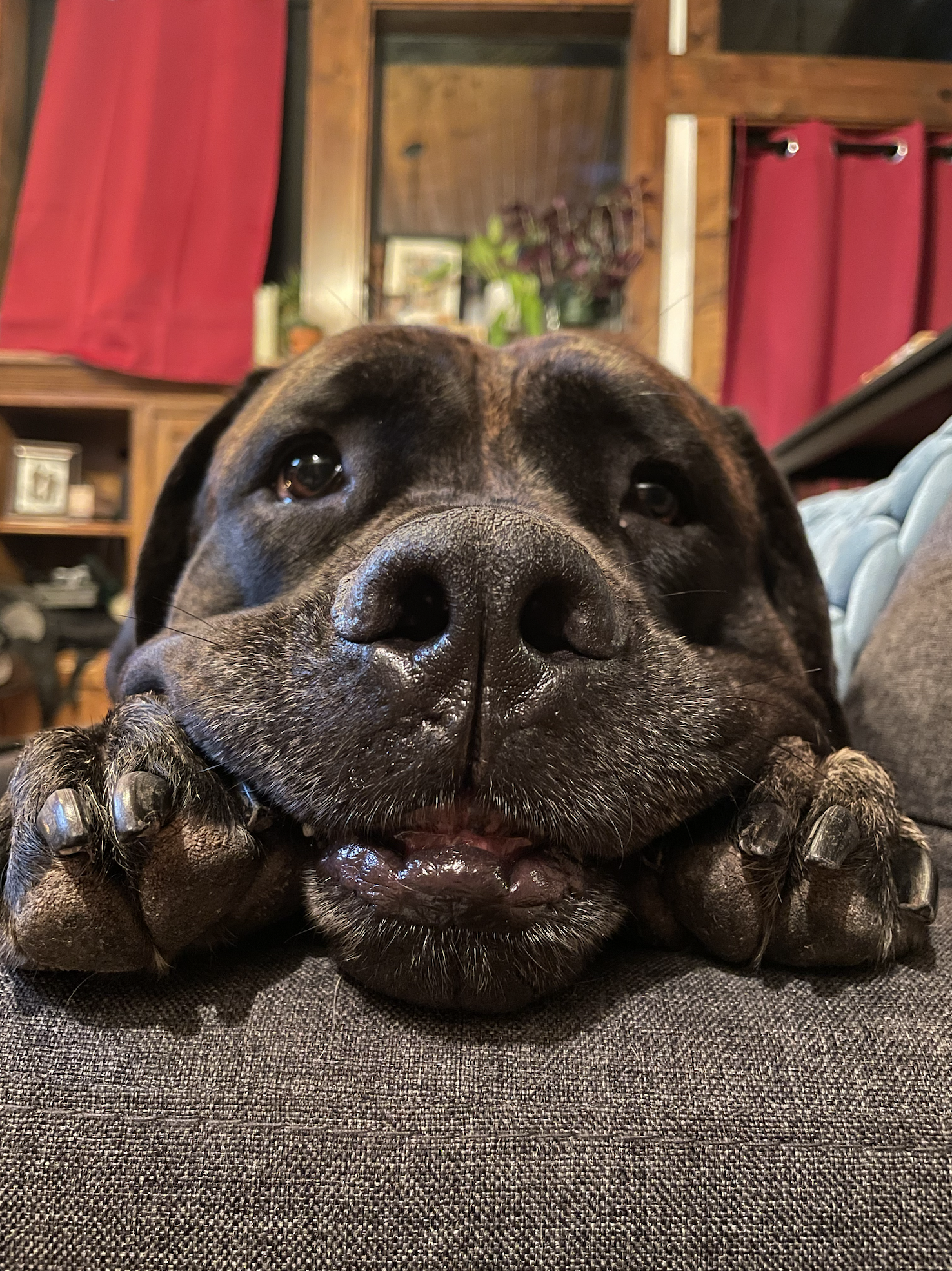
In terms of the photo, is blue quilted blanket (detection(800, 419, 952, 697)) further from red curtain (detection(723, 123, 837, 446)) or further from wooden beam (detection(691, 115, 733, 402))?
wooden beam (detection(691, 115, 733, 402))

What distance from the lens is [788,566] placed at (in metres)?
1.60

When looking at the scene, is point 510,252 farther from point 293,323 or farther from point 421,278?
point 293,323

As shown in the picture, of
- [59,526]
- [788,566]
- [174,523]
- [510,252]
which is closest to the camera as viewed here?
[788,566]

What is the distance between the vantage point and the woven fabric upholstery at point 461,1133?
2.08ft

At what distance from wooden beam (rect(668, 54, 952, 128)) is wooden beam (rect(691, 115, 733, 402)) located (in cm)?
18

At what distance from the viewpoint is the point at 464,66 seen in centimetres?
568

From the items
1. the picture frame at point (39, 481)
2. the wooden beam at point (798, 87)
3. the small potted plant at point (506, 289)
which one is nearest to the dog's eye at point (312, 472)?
the small potted plant at point (506, 289)

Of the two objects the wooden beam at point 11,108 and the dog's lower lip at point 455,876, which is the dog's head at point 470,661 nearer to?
the dog's lower lip at point 455,876

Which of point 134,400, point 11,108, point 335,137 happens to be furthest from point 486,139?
point 11,108

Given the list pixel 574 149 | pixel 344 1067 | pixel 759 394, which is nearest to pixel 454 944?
pixel 344 1067

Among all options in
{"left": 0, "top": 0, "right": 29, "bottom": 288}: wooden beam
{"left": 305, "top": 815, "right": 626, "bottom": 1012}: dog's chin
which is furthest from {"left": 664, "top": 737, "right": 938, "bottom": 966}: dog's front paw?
{"left": 0, "top": 0, "right": 29, "bottom": 288}: wooden beam

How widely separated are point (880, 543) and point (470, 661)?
1.44 meters

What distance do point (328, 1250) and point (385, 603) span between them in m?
0.58

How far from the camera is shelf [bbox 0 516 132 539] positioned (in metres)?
5.40
